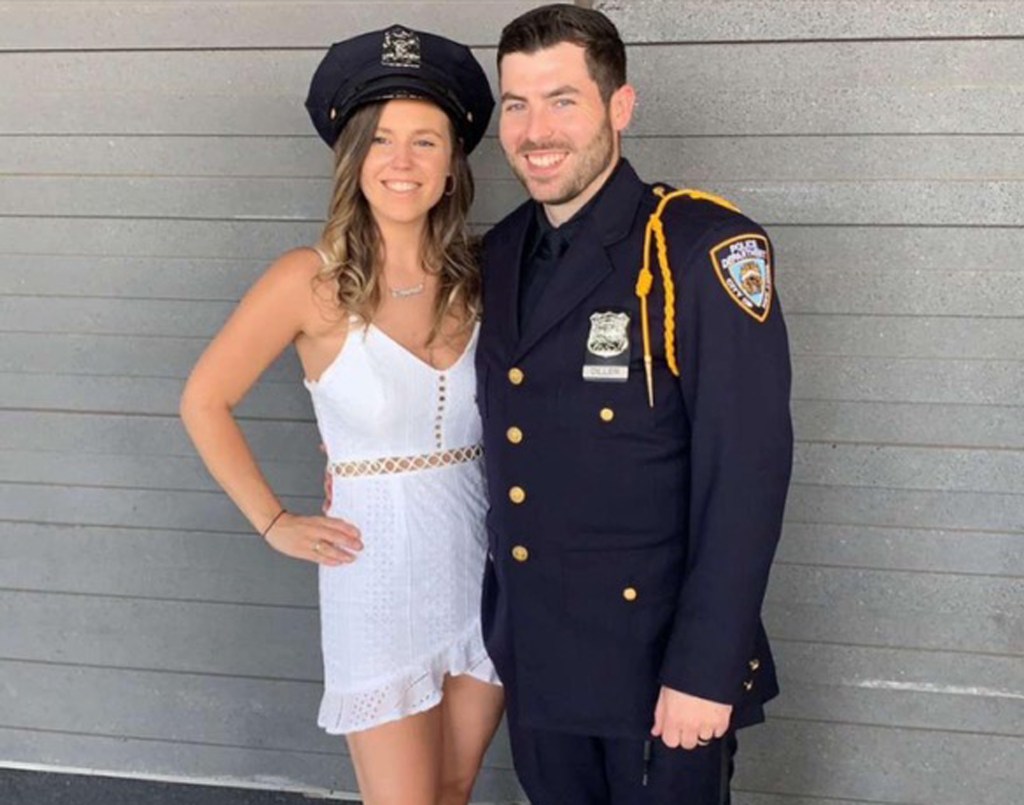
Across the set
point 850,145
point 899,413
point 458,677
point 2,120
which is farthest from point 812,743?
point 2,120

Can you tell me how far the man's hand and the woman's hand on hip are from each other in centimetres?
57

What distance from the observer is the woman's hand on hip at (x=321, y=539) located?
1.81 m

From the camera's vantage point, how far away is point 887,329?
216 centimetres

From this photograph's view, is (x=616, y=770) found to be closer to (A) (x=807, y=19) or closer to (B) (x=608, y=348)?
(B) (x=608, y=348)

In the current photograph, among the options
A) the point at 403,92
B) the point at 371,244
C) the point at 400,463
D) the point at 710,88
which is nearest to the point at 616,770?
the point at 400,463

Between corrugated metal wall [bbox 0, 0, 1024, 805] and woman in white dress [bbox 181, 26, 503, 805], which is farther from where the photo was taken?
corrugated metal wall [bbox 0, 0, 1024, 805]

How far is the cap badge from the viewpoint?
1.68 m

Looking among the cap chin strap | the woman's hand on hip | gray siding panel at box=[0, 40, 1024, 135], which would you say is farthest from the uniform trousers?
gray siding panel at box=[0, 40, 1024, 135]

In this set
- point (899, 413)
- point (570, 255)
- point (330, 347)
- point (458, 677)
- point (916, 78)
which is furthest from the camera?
point (899, 413)

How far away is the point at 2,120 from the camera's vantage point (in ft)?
7.82

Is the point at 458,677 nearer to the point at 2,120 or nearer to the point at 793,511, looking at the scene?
the point at 793,511

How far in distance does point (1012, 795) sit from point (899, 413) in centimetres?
89

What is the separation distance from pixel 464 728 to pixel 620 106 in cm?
112

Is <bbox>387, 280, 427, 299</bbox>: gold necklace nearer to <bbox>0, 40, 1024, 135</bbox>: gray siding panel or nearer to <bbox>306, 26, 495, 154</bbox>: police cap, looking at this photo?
<bbox>306, 26, 495, 154</bbox>: police cap
